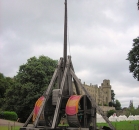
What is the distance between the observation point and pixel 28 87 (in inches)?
1586

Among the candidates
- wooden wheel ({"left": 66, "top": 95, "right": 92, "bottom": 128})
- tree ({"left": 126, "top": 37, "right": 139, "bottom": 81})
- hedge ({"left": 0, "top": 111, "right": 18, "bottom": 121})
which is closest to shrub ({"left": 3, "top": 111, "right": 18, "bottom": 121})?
hedge ({"left": 0, "top": 111, "right": 18, "bottom": 121})

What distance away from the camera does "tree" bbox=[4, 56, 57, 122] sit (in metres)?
40.6

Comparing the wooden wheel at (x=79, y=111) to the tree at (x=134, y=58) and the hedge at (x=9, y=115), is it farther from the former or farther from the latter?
the hedge at (x=9, y=115)

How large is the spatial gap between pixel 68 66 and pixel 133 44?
11.2 meters

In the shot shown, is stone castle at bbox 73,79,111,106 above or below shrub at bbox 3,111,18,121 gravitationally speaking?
above

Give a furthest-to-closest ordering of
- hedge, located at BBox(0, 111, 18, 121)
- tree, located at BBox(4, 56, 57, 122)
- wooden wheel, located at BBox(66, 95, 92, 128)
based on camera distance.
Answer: tree, located at BBox(4, 56, 57, 122), hedge, located at BBox(0, 111, 18, 121), wooden wheel, located at BBox(66, 95, 92, 128)

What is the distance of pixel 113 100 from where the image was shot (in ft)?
408

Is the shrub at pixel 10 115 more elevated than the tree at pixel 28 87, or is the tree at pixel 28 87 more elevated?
the tree at pixel 28 87

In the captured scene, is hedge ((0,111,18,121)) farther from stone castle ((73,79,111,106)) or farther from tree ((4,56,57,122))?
stone castle ((73,79,111,106))

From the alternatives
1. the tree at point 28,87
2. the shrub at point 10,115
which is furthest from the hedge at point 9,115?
the tree at point 28,87

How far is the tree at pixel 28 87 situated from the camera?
40562 mm

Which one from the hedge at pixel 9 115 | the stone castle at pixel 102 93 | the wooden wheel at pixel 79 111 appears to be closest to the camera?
the wooden wheel at pixel 79 111

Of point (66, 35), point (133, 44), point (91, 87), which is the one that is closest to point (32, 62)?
point (133, 44)

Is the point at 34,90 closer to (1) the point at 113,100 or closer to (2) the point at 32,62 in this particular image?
(2) the point at 32,62
